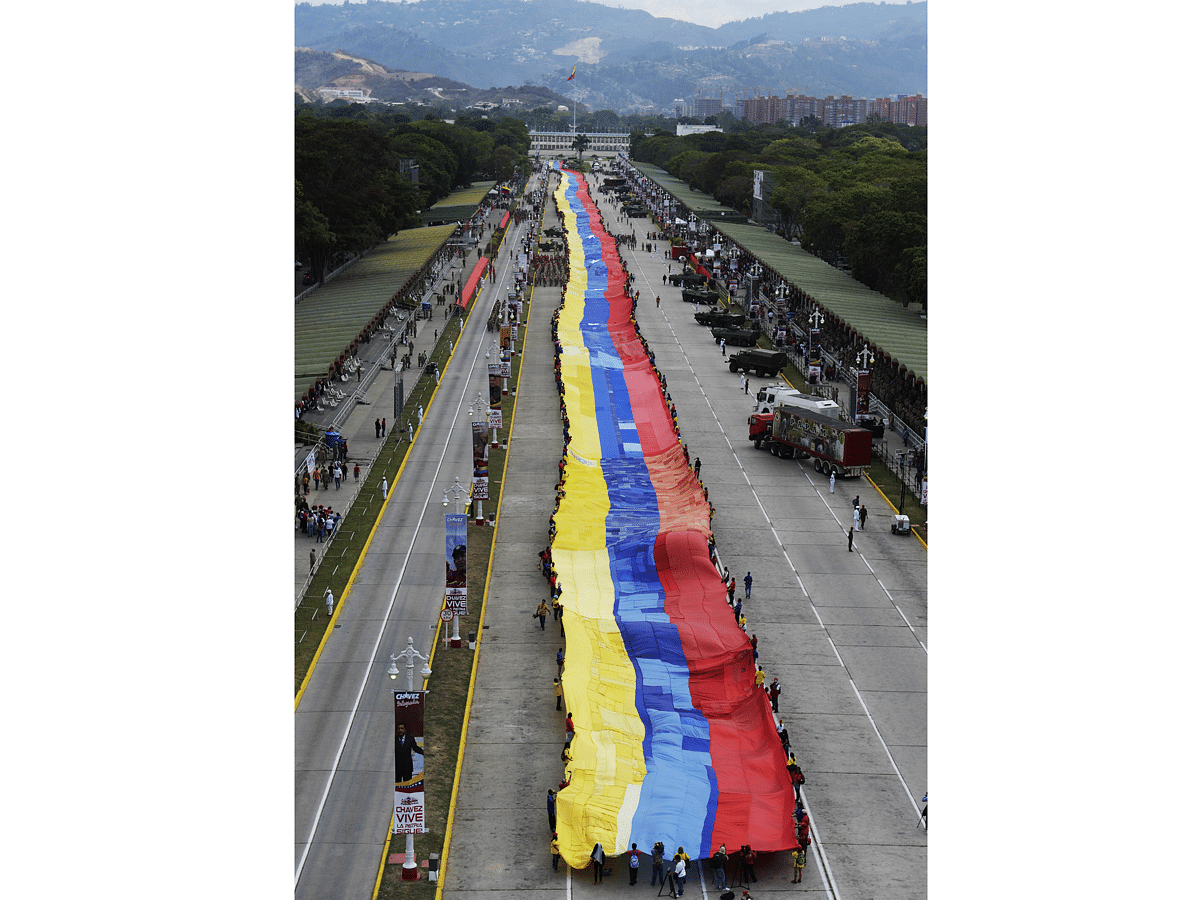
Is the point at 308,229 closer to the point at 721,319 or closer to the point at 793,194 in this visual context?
the point at 721,319

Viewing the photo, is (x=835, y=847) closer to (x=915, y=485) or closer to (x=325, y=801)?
(x=325, y=801)

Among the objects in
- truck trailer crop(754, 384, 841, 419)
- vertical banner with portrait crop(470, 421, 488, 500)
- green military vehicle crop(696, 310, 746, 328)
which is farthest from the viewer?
green military vehicle crop(696, 310, 746, 328)

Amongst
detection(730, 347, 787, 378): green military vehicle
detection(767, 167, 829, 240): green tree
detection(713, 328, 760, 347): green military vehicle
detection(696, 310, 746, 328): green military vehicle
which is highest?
detection(767, 167, 829, 240): green tree

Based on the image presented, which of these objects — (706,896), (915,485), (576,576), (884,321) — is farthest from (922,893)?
(884,321)

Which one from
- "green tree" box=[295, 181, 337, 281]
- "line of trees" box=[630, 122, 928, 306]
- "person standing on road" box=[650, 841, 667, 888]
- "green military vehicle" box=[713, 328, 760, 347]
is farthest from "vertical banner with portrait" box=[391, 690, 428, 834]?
"green military vehicle" box=[713, 328, 760, 347]

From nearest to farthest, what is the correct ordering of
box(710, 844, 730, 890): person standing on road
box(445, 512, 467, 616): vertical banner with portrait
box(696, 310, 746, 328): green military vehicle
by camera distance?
box(710, 844, 730, 890): person standing on road, box(445, 512, 467, 616): vertical banner with portrait, box(696, 310, 746, 328): green military vehicle

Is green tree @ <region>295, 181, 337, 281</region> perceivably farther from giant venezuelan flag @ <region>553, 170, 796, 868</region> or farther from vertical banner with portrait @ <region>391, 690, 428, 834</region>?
vertical banner with portrait @ <region>391, 690, 428, 834</region>

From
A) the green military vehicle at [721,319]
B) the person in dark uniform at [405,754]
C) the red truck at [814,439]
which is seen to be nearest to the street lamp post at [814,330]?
the green military vehicle at [721,319]

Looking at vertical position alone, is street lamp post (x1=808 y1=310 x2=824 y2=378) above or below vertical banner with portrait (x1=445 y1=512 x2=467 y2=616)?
above
